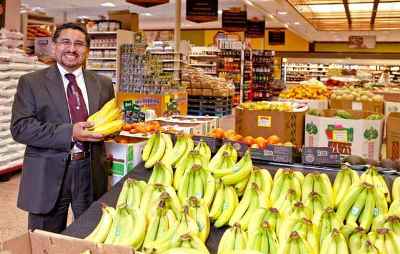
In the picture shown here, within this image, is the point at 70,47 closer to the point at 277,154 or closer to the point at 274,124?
the point at 277,154

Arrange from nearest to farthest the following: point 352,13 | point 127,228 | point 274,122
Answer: point 127,228, point 274,122, point 352,13

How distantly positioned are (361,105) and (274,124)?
8.42 ft

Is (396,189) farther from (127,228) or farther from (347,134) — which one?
(347,134)

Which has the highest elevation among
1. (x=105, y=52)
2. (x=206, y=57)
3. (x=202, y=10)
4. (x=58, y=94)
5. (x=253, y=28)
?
(x=253, y=28)

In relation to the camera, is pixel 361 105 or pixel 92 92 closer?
pixel 92 92

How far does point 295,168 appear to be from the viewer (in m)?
2.37

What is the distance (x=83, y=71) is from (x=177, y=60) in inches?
373

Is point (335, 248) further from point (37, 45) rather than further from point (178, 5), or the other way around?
point (178, 5)

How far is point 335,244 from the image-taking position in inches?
57.6

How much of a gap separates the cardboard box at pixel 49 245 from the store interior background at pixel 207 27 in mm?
3004

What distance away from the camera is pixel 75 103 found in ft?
8.06

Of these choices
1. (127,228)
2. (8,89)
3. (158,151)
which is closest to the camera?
(127,228)

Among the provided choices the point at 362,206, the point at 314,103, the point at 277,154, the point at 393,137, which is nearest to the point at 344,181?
the point at 362,206

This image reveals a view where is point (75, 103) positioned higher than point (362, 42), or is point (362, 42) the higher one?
point (362, 42)
